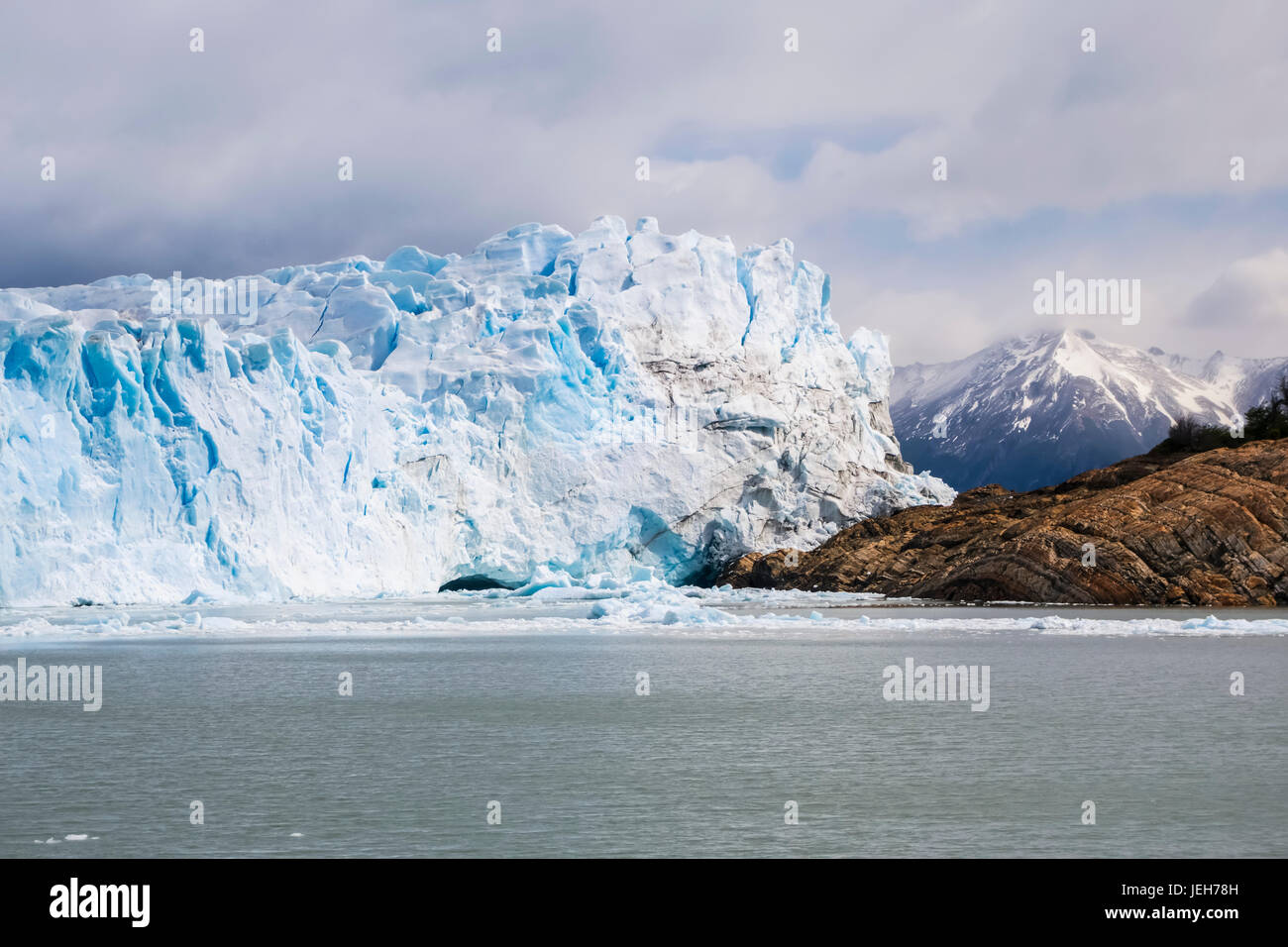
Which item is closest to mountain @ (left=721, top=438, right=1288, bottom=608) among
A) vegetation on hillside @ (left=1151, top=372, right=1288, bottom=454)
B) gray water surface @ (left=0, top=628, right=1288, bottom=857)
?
vegetation on hillside @ (left=1151, top=372, right=1288, bottom=454)

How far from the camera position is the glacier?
28325 mm

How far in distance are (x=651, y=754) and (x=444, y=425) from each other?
30918mm

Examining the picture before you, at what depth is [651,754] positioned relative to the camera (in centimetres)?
835

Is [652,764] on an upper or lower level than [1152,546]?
upper

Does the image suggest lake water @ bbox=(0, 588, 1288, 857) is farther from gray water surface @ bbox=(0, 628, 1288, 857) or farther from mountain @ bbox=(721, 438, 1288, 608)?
mountain @ bbox=(721, 438, 1288, 608)

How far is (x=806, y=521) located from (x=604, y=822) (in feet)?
125

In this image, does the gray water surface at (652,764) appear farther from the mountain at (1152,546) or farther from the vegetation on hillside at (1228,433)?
the vegetation on hillside at (1228,433)

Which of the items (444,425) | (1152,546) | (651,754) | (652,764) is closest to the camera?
(652,764)

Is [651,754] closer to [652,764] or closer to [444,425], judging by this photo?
[652,764]

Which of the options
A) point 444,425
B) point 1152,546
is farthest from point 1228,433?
point 444,425
